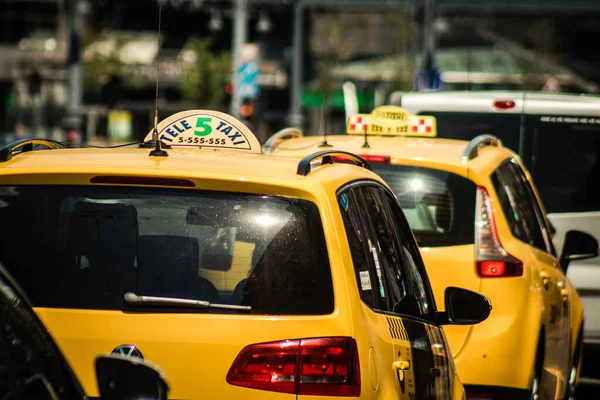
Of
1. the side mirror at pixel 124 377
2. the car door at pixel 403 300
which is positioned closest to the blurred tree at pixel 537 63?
the car door at pixel 403 300

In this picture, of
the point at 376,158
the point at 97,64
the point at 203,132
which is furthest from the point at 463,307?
the point at 97,64

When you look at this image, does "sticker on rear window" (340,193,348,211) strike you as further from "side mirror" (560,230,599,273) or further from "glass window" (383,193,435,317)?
"side mirror" (560,230,599,273)

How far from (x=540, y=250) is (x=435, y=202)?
2.85 ft

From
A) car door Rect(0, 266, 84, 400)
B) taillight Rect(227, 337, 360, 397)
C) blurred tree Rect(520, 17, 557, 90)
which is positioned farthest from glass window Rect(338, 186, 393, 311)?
blurred tree Rect(520, 17, 557, 90)

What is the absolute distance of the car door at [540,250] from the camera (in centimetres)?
674

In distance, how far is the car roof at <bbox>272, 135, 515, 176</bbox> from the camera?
6.60 m

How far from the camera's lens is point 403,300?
440cm

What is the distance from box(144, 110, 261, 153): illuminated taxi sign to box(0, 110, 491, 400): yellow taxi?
113 centimetres

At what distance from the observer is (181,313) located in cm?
362

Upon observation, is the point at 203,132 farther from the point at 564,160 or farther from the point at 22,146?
the point at 564,160

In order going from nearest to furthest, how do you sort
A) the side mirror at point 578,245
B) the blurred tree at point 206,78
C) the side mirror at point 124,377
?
the side mirror at point 124,377, the side mirror at point 578,245, the blurred tree at point 206,78

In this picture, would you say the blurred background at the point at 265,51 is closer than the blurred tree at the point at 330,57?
No

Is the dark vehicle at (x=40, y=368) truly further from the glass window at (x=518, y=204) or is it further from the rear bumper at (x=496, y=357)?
the glass window at (x=518, y=204)

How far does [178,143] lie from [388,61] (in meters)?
51.9
